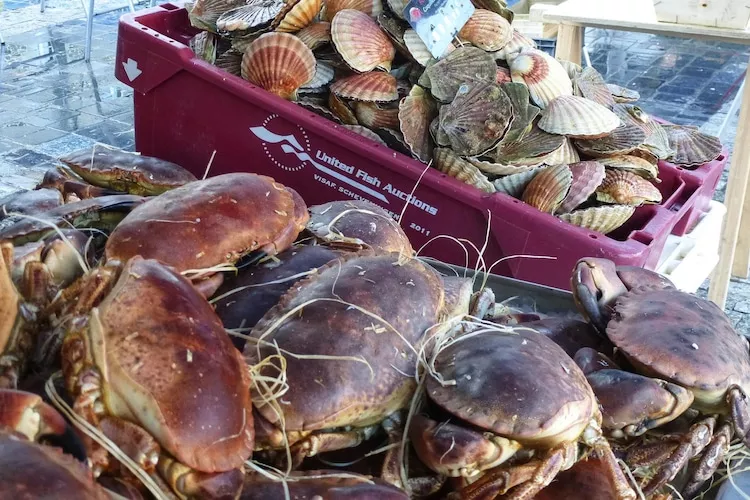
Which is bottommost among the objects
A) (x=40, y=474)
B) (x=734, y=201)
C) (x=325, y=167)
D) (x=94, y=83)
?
(x=94, y=83)

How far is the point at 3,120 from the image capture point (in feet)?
13.1

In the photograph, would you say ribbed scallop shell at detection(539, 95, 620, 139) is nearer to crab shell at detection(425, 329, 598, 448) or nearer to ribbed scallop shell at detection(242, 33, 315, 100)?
ribbed scallop shell at detection(242, 33, 315, 100)

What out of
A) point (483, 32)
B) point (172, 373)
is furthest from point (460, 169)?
point (172, 373)

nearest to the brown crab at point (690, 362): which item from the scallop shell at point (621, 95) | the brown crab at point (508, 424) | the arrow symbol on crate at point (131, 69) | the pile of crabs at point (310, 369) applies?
the pile of crabs at point (310, 369)

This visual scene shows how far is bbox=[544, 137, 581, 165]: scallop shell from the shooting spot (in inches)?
82.8

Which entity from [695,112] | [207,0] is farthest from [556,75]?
[695,112]

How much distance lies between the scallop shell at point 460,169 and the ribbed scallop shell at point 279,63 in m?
0.47

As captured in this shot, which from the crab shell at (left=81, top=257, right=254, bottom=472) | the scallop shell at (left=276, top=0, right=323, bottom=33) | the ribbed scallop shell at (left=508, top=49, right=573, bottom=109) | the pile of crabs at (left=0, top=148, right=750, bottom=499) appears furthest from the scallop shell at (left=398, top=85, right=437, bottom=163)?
the crab shell at (left=81, top=257, right=254, bottom=472)

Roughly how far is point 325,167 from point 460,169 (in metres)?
0.39

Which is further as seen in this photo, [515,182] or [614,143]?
[614,143]

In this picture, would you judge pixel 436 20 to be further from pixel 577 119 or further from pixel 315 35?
pixel 577 119

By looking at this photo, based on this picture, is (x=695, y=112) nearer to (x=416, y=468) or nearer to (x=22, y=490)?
(x=416, y=468)

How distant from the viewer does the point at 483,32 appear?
2.31m

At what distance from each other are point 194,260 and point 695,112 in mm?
4558
